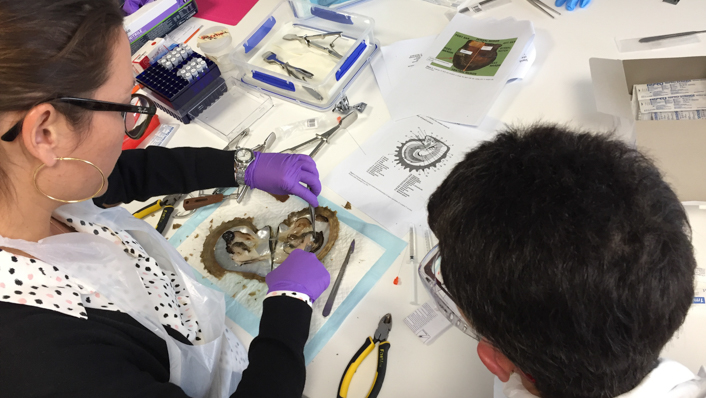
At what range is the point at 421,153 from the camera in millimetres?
958

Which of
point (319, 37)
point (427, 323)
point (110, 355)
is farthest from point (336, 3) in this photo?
point (110, 355)

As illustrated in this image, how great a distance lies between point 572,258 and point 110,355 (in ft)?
1.75

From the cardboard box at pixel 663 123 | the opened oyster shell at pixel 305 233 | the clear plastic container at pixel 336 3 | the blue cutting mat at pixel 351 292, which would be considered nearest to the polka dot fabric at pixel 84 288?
the blue cutting mat at pixel 351 292

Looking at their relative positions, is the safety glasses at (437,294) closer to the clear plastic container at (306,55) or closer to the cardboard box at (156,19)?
the clear plastic container at (306,55)

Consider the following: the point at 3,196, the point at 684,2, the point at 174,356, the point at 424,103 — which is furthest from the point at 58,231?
the point at 684,2

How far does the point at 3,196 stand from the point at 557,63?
3.60 ft

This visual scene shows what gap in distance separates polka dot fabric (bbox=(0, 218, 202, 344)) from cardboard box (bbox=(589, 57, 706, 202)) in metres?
0.73

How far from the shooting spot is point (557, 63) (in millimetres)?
1036

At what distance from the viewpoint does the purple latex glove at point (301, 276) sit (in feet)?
2.44

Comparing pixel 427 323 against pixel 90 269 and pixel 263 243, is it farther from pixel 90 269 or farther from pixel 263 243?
pixel 90 269

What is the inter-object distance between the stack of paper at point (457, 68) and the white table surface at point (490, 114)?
1.5 inches

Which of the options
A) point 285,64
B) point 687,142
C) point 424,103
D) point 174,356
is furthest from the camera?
point 285,64

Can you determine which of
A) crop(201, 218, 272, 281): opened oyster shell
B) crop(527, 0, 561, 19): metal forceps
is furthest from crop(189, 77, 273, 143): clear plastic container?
crop(527, 0, 561, 19): metal forceps

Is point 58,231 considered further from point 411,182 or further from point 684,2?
point 684,2
